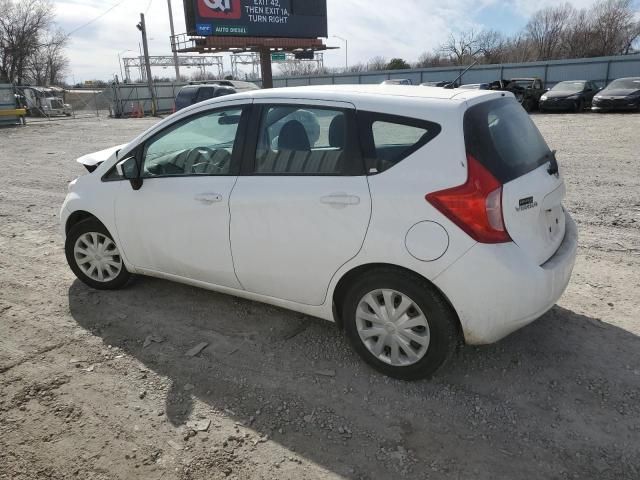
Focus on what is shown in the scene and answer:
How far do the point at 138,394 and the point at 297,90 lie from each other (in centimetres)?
222

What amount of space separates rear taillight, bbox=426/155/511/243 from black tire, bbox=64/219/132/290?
290 centimetres

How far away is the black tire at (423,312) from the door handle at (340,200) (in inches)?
16.8

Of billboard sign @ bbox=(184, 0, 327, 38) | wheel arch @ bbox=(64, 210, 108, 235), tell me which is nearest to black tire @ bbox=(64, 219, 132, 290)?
wheel arch @ bbox=(64, 210, 108, 235)

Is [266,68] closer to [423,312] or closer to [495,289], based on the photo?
[423,312]

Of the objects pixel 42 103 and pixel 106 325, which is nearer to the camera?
pixel 106 325

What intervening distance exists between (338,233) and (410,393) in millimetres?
1038

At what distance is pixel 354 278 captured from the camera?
10.1 ft

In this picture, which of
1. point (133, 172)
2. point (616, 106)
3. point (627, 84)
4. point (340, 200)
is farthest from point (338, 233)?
point (627, 84)

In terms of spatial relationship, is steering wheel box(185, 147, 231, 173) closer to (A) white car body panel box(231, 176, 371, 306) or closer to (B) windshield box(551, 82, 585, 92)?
(A) white car body panel box(231, 176, 371, 306)

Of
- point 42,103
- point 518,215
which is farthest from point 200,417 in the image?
point 42,103

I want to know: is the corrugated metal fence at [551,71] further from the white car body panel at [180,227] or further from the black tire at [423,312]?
the black tire at [423,312]

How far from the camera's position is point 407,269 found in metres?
2.83

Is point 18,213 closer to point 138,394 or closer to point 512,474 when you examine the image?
point 138,394

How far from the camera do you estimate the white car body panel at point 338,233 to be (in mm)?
2701
